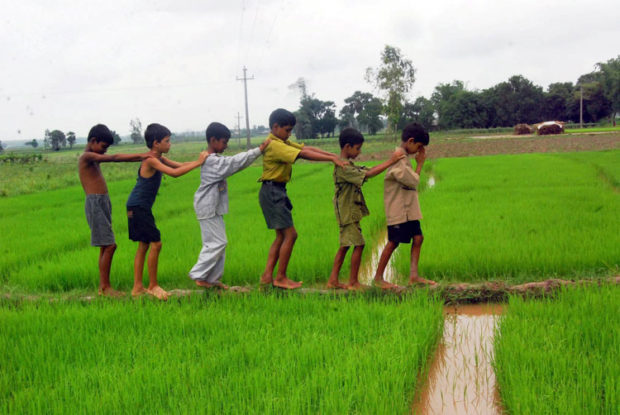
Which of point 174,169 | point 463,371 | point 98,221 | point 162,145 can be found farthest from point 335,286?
point 98,221

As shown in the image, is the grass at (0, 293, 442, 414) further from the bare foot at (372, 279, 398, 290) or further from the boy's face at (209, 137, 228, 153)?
the boy's face at (209, 137, 228, 153)

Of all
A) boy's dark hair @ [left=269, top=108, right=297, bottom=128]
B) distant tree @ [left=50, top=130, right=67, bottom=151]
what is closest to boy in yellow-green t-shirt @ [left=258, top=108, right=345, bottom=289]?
boy's dark hair @ [left=269, top=108, right=297, bottom=128]

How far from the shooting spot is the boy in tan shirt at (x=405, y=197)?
374cm

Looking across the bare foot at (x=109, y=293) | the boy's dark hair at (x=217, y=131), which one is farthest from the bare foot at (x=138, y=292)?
the boy's dark hair at (x=217, y=131)

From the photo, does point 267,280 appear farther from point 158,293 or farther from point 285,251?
point 158,293

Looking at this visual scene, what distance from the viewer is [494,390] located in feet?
8.39

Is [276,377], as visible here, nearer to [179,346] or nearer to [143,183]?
[179,346]

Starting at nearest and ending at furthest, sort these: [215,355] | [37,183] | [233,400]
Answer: [233,400]
[215,355]
[37,183]

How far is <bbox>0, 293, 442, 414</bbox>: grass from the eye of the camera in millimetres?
2307

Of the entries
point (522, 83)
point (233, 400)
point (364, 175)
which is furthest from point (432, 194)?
point (522, 83)

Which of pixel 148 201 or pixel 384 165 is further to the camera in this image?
pixel 148 201

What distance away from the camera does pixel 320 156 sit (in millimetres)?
3521

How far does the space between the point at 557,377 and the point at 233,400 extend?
154 cm

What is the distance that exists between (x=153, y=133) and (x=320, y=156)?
4.29 ft
